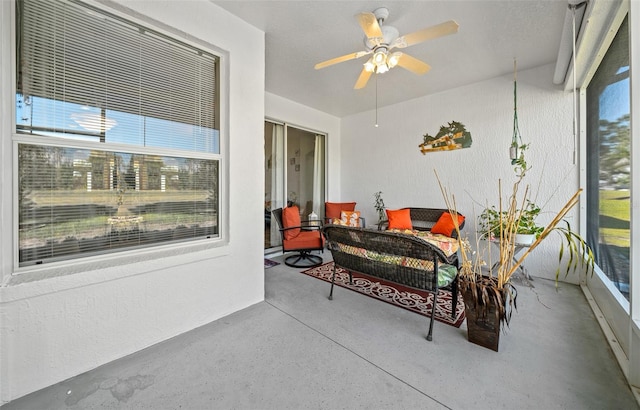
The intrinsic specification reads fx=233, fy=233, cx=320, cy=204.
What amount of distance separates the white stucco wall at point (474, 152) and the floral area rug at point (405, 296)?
1.77 m

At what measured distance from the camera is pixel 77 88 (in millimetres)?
1521

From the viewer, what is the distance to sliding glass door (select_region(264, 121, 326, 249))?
4.32 meters

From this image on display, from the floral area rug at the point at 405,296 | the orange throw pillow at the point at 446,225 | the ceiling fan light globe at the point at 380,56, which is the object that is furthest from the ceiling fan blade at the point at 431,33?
the orange throw pillow at the point at 446,225

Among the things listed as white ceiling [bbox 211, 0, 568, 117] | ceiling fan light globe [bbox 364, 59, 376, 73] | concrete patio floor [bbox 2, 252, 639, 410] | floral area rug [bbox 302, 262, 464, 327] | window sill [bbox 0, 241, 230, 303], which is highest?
white ceiling [bbox 211, 0, 568, 117]

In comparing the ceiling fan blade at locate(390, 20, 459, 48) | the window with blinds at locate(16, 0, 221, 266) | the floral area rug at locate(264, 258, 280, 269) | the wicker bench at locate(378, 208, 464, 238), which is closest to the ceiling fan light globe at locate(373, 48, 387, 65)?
the ceiling fan blade at locate(390, 20, 459, 48)

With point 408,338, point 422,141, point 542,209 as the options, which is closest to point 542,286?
point 542,209

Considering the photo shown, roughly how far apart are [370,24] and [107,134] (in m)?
2.06

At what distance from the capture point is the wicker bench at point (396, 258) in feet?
6.03

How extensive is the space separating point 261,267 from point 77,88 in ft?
6.33

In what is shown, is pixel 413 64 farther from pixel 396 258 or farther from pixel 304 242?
pixel 304 242

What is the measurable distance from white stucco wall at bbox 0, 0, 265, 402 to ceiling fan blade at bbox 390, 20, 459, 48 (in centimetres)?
138

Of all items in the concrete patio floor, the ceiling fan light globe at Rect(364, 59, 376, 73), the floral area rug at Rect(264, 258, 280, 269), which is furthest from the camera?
the floral area rug at Rect(264, 258, 280, 269)

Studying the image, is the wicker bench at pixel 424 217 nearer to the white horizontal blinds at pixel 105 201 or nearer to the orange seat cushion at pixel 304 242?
the orange seat cushion at pixel 304 242

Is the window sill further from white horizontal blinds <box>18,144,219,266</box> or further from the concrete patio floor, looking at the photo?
the concrete patio floor
